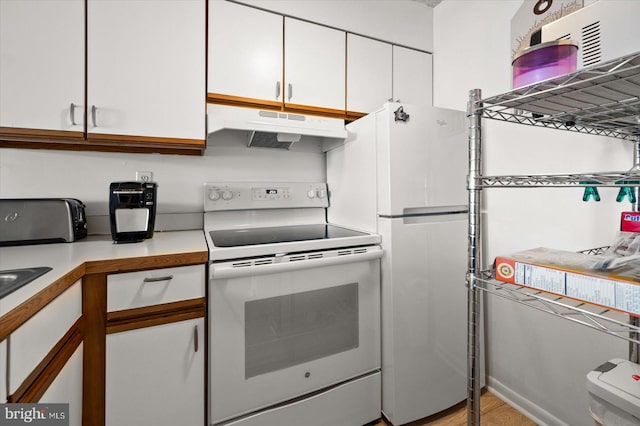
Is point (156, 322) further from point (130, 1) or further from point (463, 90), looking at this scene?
point (463, 90)

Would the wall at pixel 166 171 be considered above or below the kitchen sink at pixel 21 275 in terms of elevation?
above

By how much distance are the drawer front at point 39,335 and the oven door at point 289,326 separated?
0.43 metres

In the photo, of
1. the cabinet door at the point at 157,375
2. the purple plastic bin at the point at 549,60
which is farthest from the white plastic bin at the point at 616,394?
the cabinet door at the point at 157,375

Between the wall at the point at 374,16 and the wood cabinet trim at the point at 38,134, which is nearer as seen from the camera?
the wood cabinet trim at the point at 38,134

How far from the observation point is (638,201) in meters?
1.01

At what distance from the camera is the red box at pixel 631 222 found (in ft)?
2.93

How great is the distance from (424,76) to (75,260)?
2.24 meters

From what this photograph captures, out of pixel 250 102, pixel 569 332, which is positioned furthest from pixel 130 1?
pixel 569 332

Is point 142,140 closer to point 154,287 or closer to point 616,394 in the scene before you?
point 154,287

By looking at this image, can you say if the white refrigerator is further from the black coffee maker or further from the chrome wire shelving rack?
the black coffee maker

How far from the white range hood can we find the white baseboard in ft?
5.45

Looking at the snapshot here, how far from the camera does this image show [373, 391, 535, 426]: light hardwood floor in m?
1.47

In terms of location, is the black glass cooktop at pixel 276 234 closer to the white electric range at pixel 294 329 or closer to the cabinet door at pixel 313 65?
the white electric range at pixel 294 329

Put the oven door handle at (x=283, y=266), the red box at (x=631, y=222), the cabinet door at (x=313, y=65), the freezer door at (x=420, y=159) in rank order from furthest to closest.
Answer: the cabinet door at (x=313, y=65) < the freezer door at (x=420, y=159) < the oven door handle at (x=283, y=266) < the red box at (x=631, y=222)
